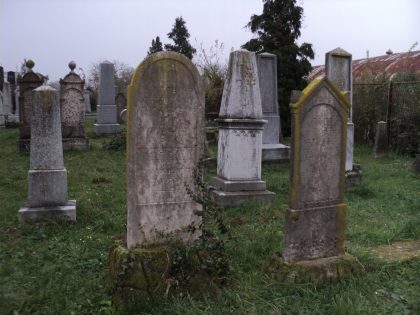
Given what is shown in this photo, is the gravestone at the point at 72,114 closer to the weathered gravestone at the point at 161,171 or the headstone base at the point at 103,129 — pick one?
the headstone base at the point at 103,129

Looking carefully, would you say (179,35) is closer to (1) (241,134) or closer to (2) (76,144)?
(2) (76,144)

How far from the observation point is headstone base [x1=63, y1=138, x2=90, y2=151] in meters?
12.3

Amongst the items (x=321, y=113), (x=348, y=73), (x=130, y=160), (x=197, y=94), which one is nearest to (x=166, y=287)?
(x=130, y=160)

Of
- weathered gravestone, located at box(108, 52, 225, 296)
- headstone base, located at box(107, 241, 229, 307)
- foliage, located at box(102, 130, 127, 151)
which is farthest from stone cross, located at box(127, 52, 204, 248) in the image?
foliage, located at box(102, 130, 127, 151)

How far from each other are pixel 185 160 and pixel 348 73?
18.8ft

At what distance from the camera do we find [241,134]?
713 centimetres

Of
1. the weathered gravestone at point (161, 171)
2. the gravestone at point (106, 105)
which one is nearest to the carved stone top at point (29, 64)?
the gravestone at point (106, 105)

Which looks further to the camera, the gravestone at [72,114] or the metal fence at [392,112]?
the metal fence at [392,112]

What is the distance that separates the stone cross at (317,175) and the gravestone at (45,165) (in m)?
3.39

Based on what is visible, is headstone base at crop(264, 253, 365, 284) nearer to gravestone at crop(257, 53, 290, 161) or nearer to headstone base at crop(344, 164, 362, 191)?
headstone base at crop(344, 164, 362, 191)

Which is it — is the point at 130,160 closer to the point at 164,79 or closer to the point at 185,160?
the point at 185,160

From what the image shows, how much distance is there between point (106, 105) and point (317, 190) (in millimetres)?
12910

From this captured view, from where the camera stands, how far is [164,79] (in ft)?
12.5

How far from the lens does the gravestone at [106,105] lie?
15859mm
